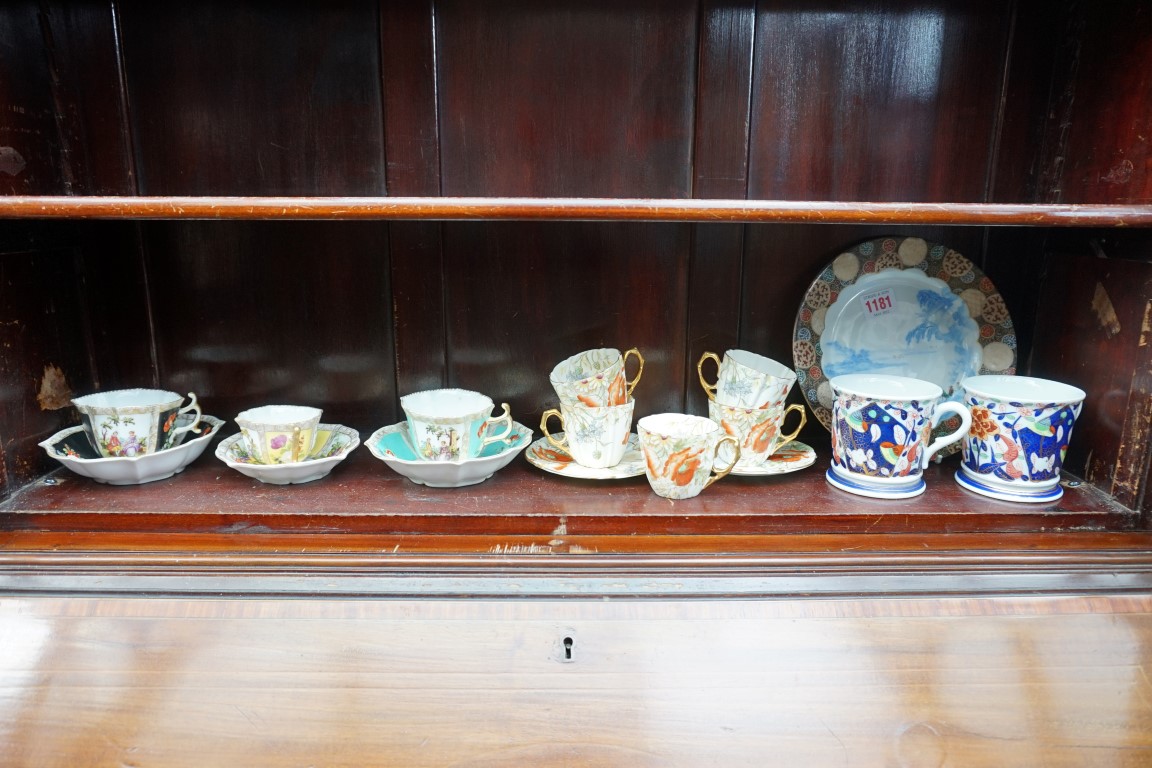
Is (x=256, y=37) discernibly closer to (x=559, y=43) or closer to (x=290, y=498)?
(x=559, y=43)

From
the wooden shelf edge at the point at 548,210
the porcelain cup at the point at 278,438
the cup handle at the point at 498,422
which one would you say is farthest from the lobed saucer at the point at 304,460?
the wooden shelf edge at the point at 548,210

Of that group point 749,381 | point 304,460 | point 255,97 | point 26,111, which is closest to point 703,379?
point 749,381

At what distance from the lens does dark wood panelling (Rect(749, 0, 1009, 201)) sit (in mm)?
748

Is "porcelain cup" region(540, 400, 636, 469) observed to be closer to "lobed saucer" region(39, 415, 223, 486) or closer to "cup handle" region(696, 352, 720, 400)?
"cup handle" region(696, 352, 720, 400)

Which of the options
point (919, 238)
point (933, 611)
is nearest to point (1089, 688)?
point (933, 611)

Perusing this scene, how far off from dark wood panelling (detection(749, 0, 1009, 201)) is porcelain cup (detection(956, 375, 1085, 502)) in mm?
241

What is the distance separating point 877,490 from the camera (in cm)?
68

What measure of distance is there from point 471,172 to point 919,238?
476 millimetres

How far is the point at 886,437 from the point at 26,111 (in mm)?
842

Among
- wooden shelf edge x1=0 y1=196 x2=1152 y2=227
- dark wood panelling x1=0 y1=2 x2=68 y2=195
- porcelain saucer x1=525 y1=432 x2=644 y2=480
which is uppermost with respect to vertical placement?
dark wood panelling x1=0 y1=2 x2=68 y2=195

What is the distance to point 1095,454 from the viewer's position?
2.28 feet

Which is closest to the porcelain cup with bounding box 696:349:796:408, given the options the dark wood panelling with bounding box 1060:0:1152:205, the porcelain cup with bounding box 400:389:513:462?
the porcelain cup with bounding box 400:389:513:462

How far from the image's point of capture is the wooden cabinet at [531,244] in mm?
603

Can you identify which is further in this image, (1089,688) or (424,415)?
(424,415)
